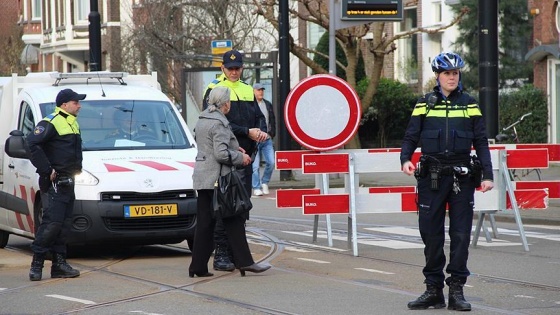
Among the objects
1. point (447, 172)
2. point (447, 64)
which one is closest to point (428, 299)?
point (447, 172)

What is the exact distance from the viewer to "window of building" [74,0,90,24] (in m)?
55.7

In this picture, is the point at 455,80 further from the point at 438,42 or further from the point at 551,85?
the point at 438,42

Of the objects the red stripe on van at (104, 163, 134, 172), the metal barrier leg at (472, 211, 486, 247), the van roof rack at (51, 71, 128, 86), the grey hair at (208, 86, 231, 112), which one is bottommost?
the metal barrier leg at (472, 211, 486, 247)

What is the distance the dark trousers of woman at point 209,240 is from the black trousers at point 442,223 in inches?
96.5

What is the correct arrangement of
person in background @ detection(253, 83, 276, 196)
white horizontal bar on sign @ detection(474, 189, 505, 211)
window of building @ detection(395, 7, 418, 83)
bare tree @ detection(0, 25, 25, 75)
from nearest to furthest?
white horizontal bar on sign @ detection(474, 189, 505, 211)
person in background @ detection(253, 83, 276, 196)
window of building @ detection(395, 7, 418, 83)
bare tree @ detection(0, 25, 25, 75)

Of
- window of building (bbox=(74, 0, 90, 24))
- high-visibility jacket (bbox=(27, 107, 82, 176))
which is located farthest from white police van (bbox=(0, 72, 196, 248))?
window of building (bbox=(74, 0, 90, 24))

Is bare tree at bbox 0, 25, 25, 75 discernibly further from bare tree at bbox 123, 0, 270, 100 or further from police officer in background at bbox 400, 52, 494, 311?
police officer in background at bbox 400, 52, 494, 311

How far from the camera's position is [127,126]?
14.3m

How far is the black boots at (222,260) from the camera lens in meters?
12.3

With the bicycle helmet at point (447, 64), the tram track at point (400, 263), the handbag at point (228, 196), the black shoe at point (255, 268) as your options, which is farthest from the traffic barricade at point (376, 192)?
the bicycle helmet at point (447, 64)

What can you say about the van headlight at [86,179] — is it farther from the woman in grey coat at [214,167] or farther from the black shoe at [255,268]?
the black shoe at [255,268]

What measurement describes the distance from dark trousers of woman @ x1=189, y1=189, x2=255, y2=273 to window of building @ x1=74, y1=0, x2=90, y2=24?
4480cm

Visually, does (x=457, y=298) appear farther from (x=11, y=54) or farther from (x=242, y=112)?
(x=11, y=54)

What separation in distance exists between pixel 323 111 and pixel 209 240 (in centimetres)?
290
